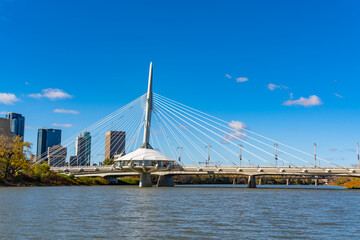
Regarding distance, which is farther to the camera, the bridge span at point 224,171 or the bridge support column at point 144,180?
the bridge support column at point 144,180

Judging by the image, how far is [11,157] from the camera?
87438 mm

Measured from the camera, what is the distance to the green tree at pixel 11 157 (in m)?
84.9

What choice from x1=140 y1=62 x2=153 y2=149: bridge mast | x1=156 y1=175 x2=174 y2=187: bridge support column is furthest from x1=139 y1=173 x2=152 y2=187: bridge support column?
x1=156 y1=175 x2=174 y2=187: bridge support column

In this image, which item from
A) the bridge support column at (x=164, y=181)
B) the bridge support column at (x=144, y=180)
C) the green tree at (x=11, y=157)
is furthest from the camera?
the bridge support column at (x=164, y=181)

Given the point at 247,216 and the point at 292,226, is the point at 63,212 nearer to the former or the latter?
the point at 247,216

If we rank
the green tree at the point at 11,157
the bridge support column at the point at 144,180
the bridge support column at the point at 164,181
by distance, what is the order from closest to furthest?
the green tree at the point at 11,157 < the bridge support column at the point at 144,180 < the bridge support column at the point at 164,181

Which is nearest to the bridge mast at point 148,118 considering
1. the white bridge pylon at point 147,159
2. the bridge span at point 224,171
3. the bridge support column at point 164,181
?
the white bridge pylon at point 147,159

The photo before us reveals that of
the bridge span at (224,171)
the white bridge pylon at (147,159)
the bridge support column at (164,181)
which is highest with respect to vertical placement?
the white bridge pylon at (147,159)

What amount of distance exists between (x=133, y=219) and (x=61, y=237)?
8.68m

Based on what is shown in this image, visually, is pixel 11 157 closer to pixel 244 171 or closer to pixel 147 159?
pixel 147 159

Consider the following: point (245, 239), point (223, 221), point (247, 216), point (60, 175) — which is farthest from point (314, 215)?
point (60, 175)

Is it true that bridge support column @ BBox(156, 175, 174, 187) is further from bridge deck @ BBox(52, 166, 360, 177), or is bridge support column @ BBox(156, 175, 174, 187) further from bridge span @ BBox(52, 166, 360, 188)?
bridge deck @ BBox(52, 166, 360, 177)

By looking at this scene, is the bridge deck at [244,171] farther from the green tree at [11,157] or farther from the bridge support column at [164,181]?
the green tree at [11,157]

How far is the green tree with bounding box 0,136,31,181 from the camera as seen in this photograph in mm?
84938
